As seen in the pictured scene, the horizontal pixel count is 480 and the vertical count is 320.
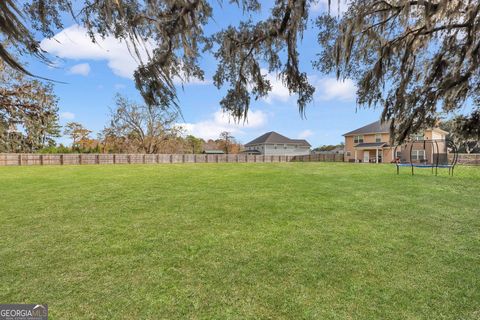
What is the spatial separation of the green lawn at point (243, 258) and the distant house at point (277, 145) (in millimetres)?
32761

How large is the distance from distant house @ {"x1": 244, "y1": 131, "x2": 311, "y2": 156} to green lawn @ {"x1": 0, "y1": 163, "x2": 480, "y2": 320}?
3276 cm

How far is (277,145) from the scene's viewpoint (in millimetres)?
38781

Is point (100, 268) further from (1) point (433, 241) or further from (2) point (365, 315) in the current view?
(1) point (433, 241)

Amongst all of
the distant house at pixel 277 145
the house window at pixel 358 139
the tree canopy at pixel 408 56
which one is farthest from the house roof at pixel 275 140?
the tree canopy at pixel 408 56

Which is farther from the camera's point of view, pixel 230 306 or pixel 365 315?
pixel 230 306

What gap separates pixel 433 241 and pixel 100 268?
426cm

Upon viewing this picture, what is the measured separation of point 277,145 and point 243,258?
36.3m

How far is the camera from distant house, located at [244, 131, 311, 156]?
38656 millimetres

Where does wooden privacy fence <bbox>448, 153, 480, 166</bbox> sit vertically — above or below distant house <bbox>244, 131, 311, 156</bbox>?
below

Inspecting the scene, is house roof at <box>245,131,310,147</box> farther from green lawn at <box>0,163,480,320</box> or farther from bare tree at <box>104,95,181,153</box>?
green lawn at <box>0,163,480,320</box>

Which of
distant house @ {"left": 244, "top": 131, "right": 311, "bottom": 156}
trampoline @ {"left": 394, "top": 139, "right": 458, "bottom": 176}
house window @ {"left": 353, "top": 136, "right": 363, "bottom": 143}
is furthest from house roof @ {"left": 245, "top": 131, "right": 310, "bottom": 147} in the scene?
trampoline @ {"left": 394, "top": 139, "right": 458, "bottom": 176}

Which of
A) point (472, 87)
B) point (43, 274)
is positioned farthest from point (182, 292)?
point (472, 87)

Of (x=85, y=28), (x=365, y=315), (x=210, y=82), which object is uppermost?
(x=85, y=28)

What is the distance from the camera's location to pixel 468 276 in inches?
103
